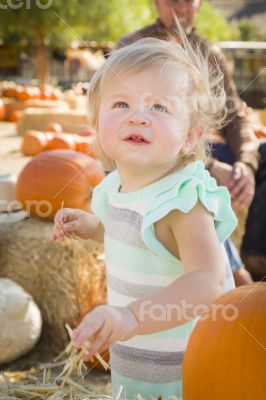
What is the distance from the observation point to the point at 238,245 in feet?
13.5

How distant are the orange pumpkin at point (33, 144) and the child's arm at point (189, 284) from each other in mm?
4446

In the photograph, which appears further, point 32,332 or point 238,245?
point 238,245

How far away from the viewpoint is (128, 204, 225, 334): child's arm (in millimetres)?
1464

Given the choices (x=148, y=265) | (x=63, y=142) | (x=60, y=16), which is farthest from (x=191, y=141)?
(x=60, y=16)

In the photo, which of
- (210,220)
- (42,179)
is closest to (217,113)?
(210,220)

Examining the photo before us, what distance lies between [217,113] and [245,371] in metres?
0.73

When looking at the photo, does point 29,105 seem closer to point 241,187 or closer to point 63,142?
point 63,142

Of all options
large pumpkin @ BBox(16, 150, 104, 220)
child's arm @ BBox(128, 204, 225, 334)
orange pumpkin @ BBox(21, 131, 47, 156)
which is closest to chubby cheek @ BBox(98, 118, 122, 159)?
child's arm @ BBox(128, 204, 225, 334)

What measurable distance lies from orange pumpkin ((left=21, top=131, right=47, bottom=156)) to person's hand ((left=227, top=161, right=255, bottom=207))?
290cm

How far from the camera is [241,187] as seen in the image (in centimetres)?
329

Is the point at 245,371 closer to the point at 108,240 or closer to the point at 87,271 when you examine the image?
the point at 108,240

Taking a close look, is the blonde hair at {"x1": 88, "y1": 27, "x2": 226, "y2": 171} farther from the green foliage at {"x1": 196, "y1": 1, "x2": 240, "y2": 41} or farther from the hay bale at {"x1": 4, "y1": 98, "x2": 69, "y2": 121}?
the green foliage at {"x1": 196, "y1": 1, "x2": 240, "y2": 41}

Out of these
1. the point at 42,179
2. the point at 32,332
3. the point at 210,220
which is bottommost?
the point at 32,332

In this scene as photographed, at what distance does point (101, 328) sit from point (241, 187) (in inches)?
80.2
